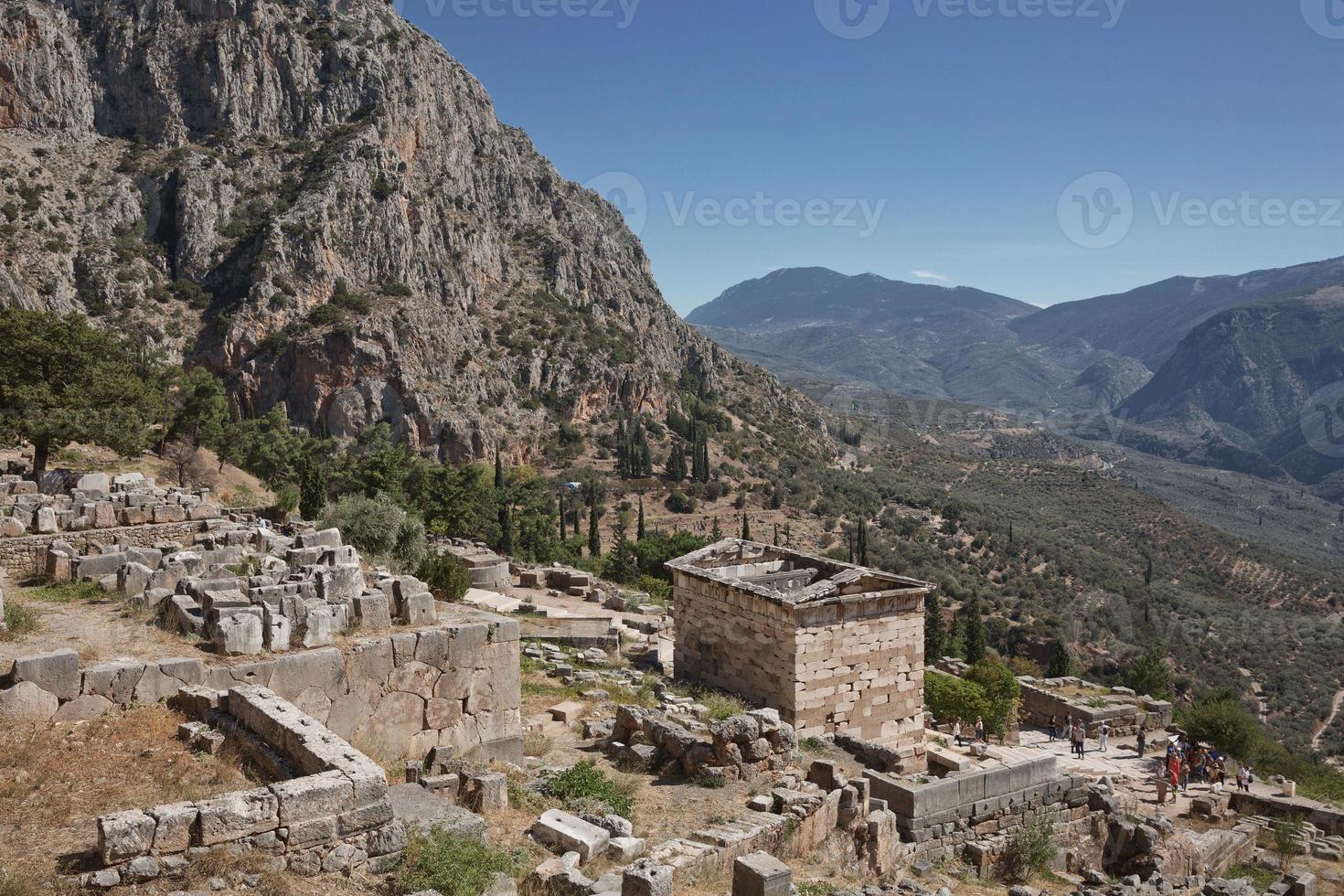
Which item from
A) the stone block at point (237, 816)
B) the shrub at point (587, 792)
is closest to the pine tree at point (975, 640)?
the shrub at point (587, 792)

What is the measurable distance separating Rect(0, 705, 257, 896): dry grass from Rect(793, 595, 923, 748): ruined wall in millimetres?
10148

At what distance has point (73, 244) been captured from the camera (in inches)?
2763

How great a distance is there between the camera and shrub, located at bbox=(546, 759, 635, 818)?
905 cm

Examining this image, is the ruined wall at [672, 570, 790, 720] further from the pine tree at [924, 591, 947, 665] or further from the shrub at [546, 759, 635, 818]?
the pine tree at [924, 591, 947, 665]

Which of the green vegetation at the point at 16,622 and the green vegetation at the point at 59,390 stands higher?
the green vegetation at the point at 59,390

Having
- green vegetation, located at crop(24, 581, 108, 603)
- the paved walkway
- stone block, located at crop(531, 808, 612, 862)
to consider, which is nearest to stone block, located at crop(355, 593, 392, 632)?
stone block, located at crop(531, 808, 612, 862)

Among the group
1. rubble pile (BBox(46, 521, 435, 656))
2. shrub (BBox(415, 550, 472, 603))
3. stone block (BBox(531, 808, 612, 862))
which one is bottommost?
stone block (BBox(531, 808, 612, 862))

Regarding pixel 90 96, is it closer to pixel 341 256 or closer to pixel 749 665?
pixel 341 256

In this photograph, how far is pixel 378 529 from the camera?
2372 centimetres

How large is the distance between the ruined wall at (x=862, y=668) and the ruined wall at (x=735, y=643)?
1.08 ft

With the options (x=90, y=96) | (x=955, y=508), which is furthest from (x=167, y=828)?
(x=90, y=96)

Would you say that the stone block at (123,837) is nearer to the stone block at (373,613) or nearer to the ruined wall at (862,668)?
the stone block at (373,613)

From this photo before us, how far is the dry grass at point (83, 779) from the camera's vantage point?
17.9 feet

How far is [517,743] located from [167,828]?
511 centimetres
